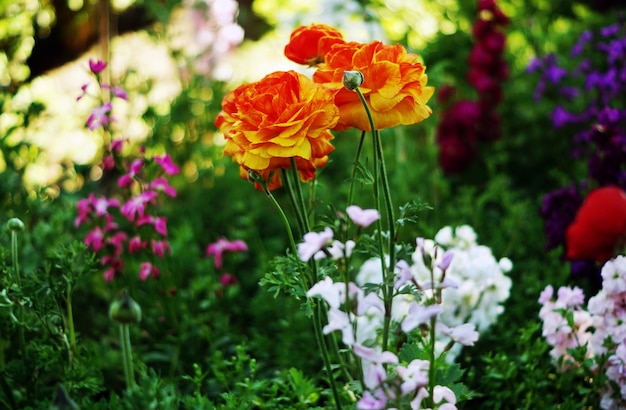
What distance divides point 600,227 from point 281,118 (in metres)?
0.89

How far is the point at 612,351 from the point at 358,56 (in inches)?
29.0

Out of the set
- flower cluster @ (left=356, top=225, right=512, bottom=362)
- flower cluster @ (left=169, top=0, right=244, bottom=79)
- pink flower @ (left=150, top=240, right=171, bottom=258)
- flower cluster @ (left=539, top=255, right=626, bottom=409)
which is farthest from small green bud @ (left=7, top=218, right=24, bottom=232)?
flower cluster @ (left=169, top=0, right=244, bottom=79)

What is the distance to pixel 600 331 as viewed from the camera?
127cm

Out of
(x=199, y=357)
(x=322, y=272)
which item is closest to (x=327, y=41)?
(x=322, y=272)

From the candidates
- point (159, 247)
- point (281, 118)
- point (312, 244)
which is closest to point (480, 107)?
point (159, 247)

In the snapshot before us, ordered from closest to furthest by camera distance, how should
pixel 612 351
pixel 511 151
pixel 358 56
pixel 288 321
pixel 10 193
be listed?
1. pixel 358 56
2. pixel 612 351
3. pixel 288 321
4. pixel 10 193
5. pixel 511 151

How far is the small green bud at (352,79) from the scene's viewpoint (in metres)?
0.89

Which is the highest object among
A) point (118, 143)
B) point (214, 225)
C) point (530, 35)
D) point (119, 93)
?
point (119, 93)

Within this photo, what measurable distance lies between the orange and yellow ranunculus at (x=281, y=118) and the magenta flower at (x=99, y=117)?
723mm

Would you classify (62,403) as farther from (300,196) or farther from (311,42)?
(311,42)

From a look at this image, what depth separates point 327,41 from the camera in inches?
42.3

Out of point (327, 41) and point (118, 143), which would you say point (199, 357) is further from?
point (327, 41)

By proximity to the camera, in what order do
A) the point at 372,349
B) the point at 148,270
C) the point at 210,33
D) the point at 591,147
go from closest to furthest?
1. the point at 372,349
2. the point at 148,270
3. the point at 591,147
4. the point at 210,33

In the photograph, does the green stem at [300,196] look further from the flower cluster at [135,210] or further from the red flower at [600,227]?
the red flower at [600,227]
